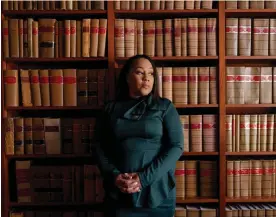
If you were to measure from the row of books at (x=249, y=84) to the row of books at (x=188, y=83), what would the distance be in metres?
0.10

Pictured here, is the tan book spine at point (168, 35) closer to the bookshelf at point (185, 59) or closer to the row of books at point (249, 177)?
the bookshelf at point (185, 59)

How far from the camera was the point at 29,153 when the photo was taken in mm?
2002

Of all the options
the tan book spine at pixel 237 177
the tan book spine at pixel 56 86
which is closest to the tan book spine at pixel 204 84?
the tan book spine at pixel 237 177

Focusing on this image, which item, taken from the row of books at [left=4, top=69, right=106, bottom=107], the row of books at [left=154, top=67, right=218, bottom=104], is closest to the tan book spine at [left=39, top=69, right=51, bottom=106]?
the row of books at [left=4, top=69, right=106, bottom=107]

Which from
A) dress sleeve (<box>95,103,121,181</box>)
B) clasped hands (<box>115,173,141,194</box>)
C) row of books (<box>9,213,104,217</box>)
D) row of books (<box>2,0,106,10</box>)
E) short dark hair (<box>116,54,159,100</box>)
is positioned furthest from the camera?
row of books (<box>9,213,104,217</box>)

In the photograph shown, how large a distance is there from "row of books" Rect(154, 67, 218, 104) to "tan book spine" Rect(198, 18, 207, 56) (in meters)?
0.12

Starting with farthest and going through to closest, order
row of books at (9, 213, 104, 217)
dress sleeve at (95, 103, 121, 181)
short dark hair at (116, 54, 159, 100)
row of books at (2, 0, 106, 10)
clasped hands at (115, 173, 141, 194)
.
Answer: row of books at (9, 213, 104, 217)
row of books at (2, 0, 106, 10)
short dark hair at (116, 54, 159, 100)
dress sleeve at (95, 103, 121, 181)
clasped hands at (115, 173, 141, 194)

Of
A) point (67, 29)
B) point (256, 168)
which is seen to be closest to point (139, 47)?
point (67, 29)

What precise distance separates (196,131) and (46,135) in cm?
98

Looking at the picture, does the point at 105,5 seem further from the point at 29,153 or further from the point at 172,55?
the point at 29,153

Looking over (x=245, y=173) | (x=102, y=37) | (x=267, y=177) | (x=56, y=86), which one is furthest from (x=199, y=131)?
(x=56, y=86)

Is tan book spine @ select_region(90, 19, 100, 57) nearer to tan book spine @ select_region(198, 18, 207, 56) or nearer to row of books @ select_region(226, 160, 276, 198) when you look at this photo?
tan book spine @ select_region(198, 18, 207, 56)

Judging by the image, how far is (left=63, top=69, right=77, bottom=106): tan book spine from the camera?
1.98 metres

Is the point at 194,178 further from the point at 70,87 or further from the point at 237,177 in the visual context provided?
the point at 70,87
